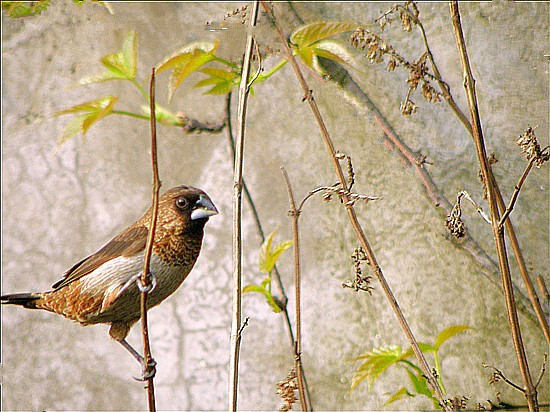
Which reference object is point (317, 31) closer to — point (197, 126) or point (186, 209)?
point (186, 209)

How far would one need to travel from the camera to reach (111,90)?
49.9 inches

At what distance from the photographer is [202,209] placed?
708 millimetres

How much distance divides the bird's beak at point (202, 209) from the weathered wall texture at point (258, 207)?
1.35 ft

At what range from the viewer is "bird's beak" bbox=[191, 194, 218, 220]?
2.31 feet

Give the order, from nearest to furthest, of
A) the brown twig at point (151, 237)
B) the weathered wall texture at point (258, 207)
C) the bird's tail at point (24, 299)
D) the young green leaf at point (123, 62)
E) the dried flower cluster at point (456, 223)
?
the brown twig at point (151, 237)
the dried flower cluster at point (456, 223)
the bird's tail at point (24, 299)
the young green leaf at point (123, 62)
the weathered wall texture at point (258, 207)

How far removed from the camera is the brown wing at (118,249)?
0.73 metres

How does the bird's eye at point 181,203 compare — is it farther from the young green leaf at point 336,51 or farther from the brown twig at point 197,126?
the brown twig at point 197,126

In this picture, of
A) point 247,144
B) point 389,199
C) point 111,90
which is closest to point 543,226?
point 389,199

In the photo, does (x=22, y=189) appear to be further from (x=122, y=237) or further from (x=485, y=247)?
(x=485, y=247)

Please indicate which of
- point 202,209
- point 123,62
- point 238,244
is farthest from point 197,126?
point 238,244

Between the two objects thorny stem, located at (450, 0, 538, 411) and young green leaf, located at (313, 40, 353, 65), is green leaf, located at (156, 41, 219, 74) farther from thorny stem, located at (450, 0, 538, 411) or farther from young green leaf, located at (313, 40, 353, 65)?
thorny stem, located at (450, 0, 538, 411)

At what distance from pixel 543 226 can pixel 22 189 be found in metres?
1.00

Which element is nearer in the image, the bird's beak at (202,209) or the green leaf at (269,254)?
the bird's beak at (202,209)

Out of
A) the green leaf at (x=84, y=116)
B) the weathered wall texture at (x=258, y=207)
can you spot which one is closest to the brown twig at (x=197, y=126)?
the weathered wall texture at (x=258, y=207)
